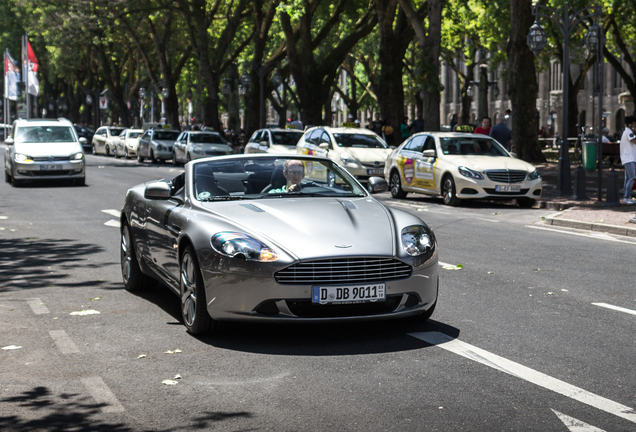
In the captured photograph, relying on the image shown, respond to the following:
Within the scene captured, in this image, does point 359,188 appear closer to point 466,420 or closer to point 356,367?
point 356,367

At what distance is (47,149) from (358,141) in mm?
8112

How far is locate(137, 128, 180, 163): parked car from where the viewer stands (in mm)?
41844

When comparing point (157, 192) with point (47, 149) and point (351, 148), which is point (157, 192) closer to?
point (47, 149)

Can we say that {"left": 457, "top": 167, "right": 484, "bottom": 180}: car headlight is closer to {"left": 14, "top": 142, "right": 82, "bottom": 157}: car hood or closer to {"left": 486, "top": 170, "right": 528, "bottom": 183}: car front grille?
{"left": 486, "top": 170, "right": 528, "bottom": 183}: car front grille

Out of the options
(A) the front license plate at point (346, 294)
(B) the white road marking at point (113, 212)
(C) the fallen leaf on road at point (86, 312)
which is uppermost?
(A) the front license plate at point (346, 294)

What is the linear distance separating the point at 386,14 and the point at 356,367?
26.1 metres

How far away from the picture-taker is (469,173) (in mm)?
19422

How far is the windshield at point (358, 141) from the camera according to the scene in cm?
2614

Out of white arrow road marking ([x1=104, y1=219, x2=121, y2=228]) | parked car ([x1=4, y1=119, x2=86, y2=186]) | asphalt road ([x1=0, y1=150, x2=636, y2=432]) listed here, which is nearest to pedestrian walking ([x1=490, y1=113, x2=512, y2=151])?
parked car ([x1=4, y1=119, x2=86, y2=186])

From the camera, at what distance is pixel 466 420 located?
Answer: 189 inches

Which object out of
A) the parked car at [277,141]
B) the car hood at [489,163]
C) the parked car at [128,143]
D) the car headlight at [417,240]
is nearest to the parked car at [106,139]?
the parked car at [128,143]

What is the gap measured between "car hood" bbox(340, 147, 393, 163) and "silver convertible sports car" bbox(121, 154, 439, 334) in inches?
697

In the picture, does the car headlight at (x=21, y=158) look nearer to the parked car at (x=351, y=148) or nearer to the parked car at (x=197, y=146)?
the parked car at (x=351, y=148)

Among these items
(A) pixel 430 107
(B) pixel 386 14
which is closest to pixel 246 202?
(A) pixel 430 107
